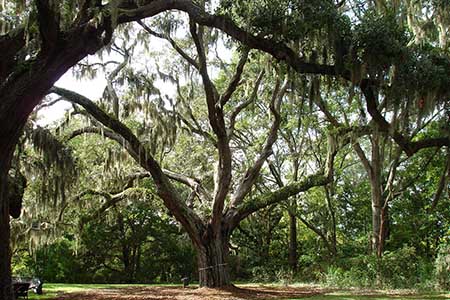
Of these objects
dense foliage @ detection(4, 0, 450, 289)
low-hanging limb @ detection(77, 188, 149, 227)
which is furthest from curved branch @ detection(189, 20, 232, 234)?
low-hanging limb @ detection(77, 188, 149, 227)

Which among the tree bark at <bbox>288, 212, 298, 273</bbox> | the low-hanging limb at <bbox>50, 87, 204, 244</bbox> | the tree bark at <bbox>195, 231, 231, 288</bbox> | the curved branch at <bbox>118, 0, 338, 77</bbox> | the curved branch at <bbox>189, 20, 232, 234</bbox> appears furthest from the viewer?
the tree bark at <bbox>288, 212, 298, 273</bbox>

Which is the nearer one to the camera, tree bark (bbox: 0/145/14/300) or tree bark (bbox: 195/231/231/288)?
tree bark (bbox: 0/145/14/300)

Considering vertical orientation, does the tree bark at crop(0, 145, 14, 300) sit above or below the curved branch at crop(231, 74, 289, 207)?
below

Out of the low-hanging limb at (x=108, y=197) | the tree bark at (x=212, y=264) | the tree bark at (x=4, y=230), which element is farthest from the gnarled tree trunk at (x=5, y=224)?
the low-hanging limb at (x=108, y=197)

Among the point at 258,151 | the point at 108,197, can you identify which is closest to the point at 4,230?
the point at 108,197

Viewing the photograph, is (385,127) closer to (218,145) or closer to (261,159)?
(218,145)

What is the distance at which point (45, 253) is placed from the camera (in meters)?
23.3

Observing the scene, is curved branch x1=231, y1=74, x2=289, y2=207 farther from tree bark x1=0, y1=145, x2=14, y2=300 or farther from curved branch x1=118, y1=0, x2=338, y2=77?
tree bark x1=0, y1=145, x2=14, y2=300

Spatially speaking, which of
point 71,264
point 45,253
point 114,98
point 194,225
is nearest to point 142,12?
point 114,98

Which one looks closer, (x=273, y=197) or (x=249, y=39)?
(x=249, y=39)

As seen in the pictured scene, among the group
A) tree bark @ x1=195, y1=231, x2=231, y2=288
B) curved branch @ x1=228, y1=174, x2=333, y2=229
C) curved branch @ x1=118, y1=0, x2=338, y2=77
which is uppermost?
curved branch @ x1=118, y1=0, x2=338, y2=77

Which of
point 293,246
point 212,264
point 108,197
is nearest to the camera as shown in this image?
point 212,264

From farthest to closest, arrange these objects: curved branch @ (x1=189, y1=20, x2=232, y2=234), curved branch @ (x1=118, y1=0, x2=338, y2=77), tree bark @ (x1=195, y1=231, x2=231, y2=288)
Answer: tree bark @ (x1=195, y1=231, x2=231, y2=288) → curved branch @ (x1=189, y1=20, x2=232, y2=234) → curved branch @ (x1=118, y1=0, x2=338, y2=77)

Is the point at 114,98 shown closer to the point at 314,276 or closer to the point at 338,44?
the point at 338,44
